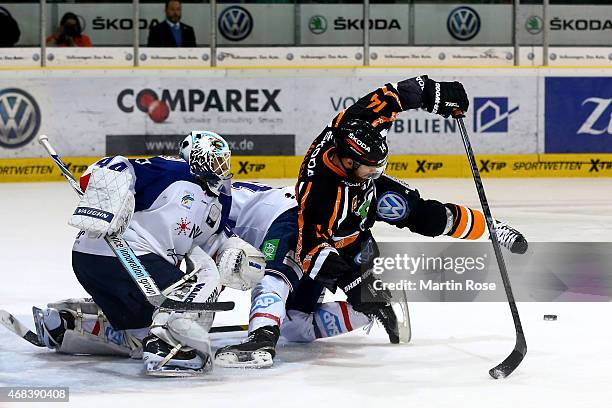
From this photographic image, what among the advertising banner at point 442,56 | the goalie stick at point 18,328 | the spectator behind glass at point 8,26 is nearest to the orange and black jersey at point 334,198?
the goalie stick at point 18,328

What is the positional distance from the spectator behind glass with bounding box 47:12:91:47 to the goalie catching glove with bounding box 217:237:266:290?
708 centimetres

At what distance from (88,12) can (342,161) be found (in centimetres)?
717

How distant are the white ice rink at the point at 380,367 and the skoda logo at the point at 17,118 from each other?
15.4ft

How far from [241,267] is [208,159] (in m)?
0.38

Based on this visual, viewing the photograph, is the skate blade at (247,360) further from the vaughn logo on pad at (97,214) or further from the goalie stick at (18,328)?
the goalie stick at (18,328)

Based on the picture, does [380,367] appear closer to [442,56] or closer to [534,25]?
[442,56]

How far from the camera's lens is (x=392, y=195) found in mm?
4906

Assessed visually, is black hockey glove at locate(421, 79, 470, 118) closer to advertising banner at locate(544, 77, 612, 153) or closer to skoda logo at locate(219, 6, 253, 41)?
skoda logo at locate(219, 6, 253, 41)

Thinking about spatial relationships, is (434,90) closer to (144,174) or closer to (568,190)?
(144,174)

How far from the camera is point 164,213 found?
446 centimetres

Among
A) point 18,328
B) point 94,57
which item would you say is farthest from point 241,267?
point 94,57

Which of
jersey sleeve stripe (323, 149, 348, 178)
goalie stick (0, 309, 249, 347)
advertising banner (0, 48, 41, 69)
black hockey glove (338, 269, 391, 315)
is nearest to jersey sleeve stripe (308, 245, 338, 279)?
black hockey glove (338, 269, 391, 315)

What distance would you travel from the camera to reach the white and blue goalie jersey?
4.46m

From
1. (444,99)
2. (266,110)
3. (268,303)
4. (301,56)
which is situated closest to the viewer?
(268,303)
